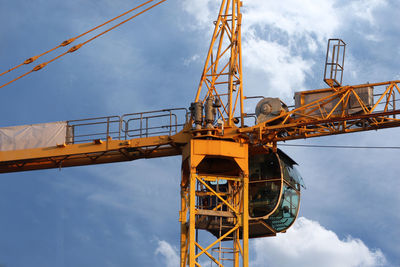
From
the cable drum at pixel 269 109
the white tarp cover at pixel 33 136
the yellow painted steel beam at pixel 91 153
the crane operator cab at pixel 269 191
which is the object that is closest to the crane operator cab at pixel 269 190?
the crane operator cab at pixel 269 191

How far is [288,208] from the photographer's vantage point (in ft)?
223

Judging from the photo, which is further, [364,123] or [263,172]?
[263,172]

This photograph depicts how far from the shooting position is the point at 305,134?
61.4 meters

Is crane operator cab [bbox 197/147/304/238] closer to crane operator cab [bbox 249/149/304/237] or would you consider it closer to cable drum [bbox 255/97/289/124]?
crane operator cab [bbox 249/149/304/237]

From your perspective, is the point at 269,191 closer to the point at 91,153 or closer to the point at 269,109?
the point at 269,109

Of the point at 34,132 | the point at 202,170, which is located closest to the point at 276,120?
the point at 202,170

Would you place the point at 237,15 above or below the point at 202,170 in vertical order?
above

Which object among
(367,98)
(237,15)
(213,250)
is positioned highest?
(237,15)

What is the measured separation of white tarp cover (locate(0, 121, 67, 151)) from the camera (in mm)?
66000

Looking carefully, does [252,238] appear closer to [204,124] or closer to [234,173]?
[234,173]

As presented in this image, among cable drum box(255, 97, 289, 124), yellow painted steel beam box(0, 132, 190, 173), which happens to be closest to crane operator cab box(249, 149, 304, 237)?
cable drum box(255, 97, 289, 124)

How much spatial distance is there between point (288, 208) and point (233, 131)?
9328mm

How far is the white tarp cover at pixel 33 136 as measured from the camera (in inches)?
2598

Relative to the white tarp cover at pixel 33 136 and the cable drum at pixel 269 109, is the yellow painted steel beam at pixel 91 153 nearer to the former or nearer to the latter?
the white tarp cover at pixel 33 136
